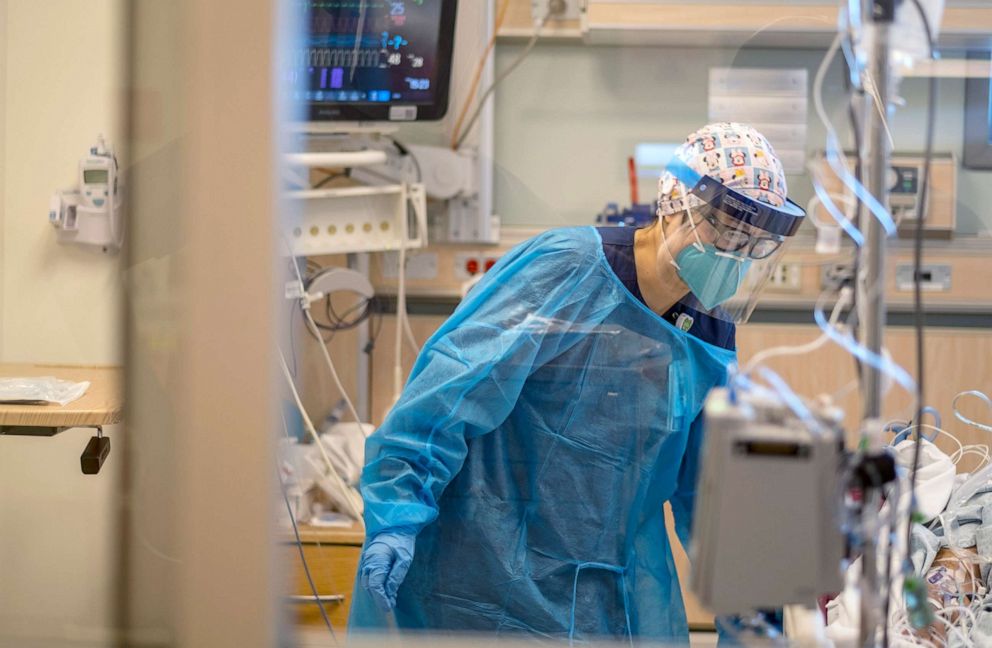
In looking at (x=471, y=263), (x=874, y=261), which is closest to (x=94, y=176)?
(x=471, y=263)

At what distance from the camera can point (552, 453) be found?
1521 millimetres

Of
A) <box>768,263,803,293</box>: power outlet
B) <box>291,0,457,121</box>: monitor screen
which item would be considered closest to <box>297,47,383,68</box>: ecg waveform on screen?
<box>291,0,457,121</box>: monitor screen

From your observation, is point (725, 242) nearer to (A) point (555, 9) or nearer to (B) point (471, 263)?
(B) point (471, 263)

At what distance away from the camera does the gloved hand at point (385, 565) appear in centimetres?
139

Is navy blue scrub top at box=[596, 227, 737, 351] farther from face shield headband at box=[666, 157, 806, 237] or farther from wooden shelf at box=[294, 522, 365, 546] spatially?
wooden shelf at box=[294, 522, 365, 546]

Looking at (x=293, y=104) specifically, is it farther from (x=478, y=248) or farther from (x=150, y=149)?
(x=478, y=248)

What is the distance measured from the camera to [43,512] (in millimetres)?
2271

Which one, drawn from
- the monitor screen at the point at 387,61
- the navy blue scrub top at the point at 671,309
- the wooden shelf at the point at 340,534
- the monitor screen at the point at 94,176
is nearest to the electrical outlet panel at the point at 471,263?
the monitor screen at the point at 387,61

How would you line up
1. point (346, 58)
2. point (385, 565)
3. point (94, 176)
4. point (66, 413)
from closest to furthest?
1. point (385, 565)
2. point (66, 413)
3. point (346, 58)
4. point (94, 176)

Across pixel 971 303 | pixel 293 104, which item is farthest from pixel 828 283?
pixel 971 303

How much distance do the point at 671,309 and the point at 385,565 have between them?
0.58 m

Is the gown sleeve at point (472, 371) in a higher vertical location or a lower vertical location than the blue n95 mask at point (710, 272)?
lower

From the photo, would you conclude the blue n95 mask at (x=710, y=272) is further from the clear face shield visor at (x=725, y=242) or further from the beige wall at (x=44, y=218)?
the beige wall at (x=44, y=218)

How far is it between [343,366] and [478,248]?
25.0 inches
